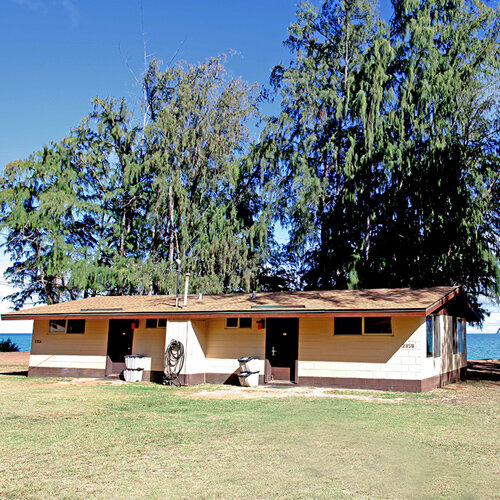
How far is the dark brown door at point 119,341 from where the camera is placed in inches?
698

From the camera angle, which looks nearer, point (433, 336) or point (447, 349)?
point (433, 336)

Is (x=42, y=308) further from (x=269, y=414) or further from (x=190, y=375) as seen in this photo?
(x=269, y=414)

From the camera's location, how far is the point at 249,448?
6.91 metres

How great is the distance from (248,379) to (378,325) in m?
4.21

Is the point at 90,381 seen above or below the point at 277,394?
below

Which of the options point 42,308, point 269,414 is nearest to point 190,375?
point 269,414

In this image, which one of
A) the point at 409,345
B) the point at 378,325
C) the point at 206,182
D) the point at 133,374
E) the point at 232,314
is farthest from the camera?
the point at 206,182

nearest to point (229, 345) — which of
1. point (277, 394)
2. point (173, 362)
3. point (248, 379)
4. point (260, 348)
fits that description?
point (260, 348)

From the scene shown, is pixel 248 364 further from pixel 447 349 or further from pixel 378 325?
Result: pixel 447 349

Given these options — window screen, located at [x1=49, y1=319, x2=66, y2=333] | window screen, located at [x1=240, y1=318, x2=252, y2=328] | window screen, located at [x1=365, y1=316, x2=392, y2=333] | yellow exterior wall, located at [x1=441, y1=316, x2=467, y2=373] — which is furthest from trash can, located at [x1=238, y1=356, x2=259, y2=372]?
window screen, located at [x1=49, y1=319, x2=66, y2=333]

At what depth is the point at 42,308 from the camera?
1916 centimetres

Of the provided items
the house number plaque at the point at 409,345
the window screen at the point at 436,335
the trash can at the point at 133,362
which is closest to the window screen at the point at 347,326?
the house number plaque at the point at 409,345

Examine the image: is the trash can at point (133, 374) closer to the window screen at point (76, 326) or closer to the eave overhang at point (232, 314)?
the eave overhang at point (232, 314)

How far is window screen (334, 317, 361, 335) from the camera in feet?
Answer: 48.0
